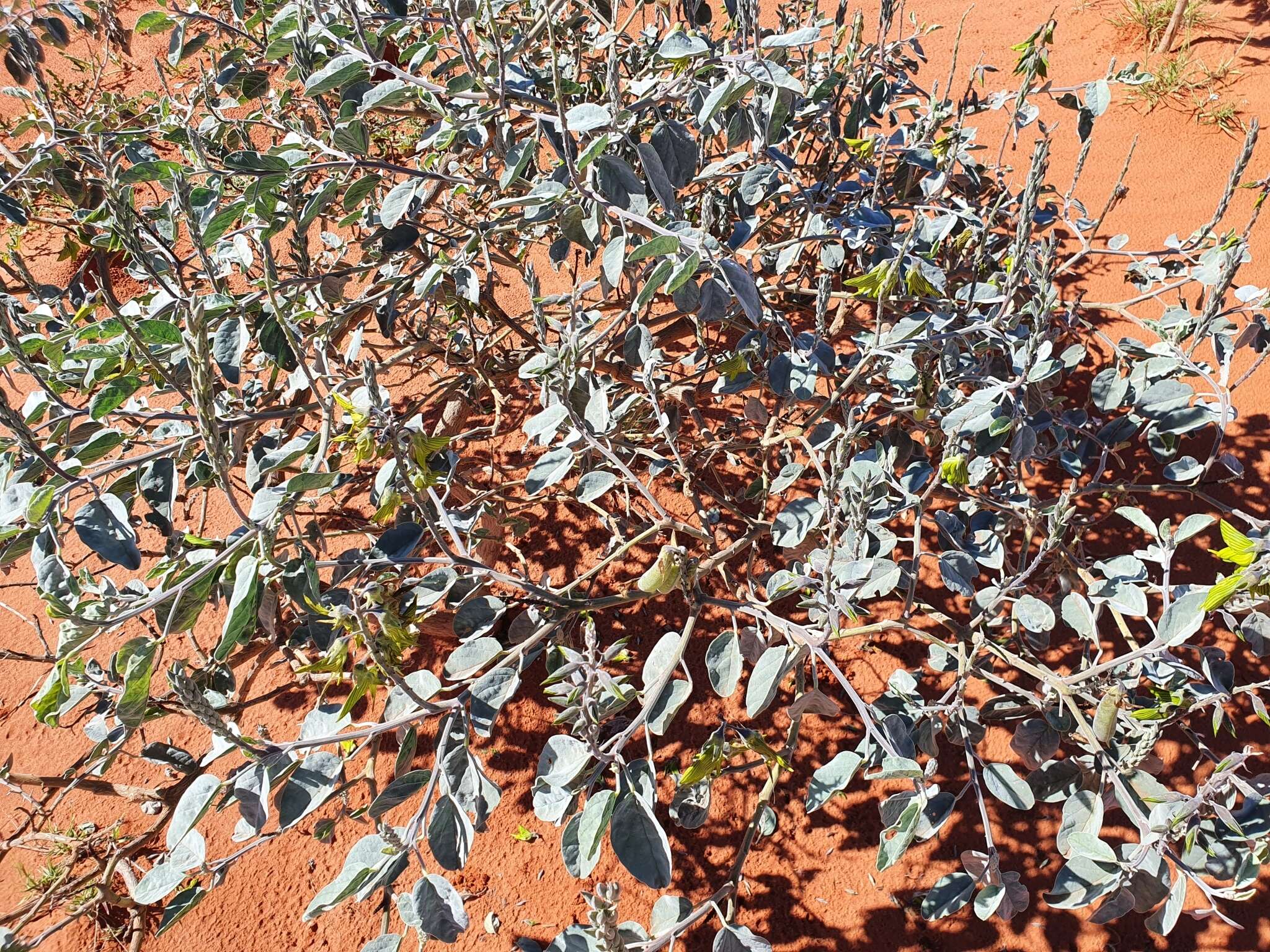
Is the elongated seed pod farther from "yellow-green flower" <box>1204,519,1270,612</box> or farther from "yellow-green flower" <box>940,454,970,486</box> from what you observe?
"yellow-green flower" <box>940,454,970,486</box>

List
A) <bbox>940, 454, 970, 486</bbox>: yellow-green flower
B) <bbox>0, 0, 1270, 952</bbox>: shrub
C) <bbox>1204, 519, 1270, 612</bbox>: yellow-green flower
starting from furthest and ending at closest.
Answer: <bbox>940, 454, 970, 486</bbox>: yellow-green flower
<bbox>0, 0, 1270, 952</bbox>: shrub
<bbox>1204, 519, 1270, 612</bbox>: yellow-green flower

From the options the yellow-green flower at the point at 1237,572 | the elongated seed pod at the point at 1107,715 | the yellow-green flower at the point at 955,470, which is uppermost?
the yellow-green flower at the point at 1237,572

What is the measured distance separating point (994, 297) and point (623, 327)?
941 mm

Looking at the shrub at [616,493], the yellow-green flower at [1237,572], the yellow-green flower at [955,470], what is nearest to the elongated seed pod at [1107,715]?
the shrub at [616,493]

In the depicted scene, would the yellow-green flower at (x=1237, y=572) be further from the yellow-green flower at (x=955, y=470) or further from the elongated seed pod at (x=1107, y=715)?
the yellow-green flower at (x=955, y=470)

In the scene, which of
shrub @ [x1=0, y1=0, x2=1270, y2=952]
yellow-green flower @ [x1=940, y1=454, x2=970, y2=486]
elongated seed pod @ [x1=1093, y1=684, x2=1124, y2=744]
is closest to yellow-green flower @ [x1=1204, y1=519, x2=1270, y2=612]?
shrub @ [x1=0, y1=0, x2=1270, y2=952]

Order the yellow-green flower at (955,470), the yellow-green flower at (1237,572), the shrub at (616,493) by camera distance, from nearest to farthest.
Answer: the yellow-green flower at (1237,572)
the shrub at (616,493)
the yellow-green flower at (955,470)

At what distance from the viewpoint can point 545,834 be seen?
2037 mm

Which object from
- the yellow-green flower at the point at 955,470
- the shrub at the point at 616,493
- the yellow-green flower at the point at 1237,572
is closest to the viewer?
the yellow-green flower at the point at 1237,572

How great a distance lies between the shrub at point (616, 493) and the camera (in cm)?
125

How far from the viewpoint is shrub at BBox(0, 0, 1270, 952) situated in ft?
4.10

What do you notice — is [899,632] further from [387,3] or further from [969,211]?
[387,3]

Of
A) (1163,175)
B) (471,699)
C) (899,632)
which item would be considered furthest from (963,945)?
(1163,175)

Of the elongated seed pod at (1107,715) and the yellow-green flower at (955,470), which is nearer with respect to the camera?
the elongated seed pod at (1107,715)
